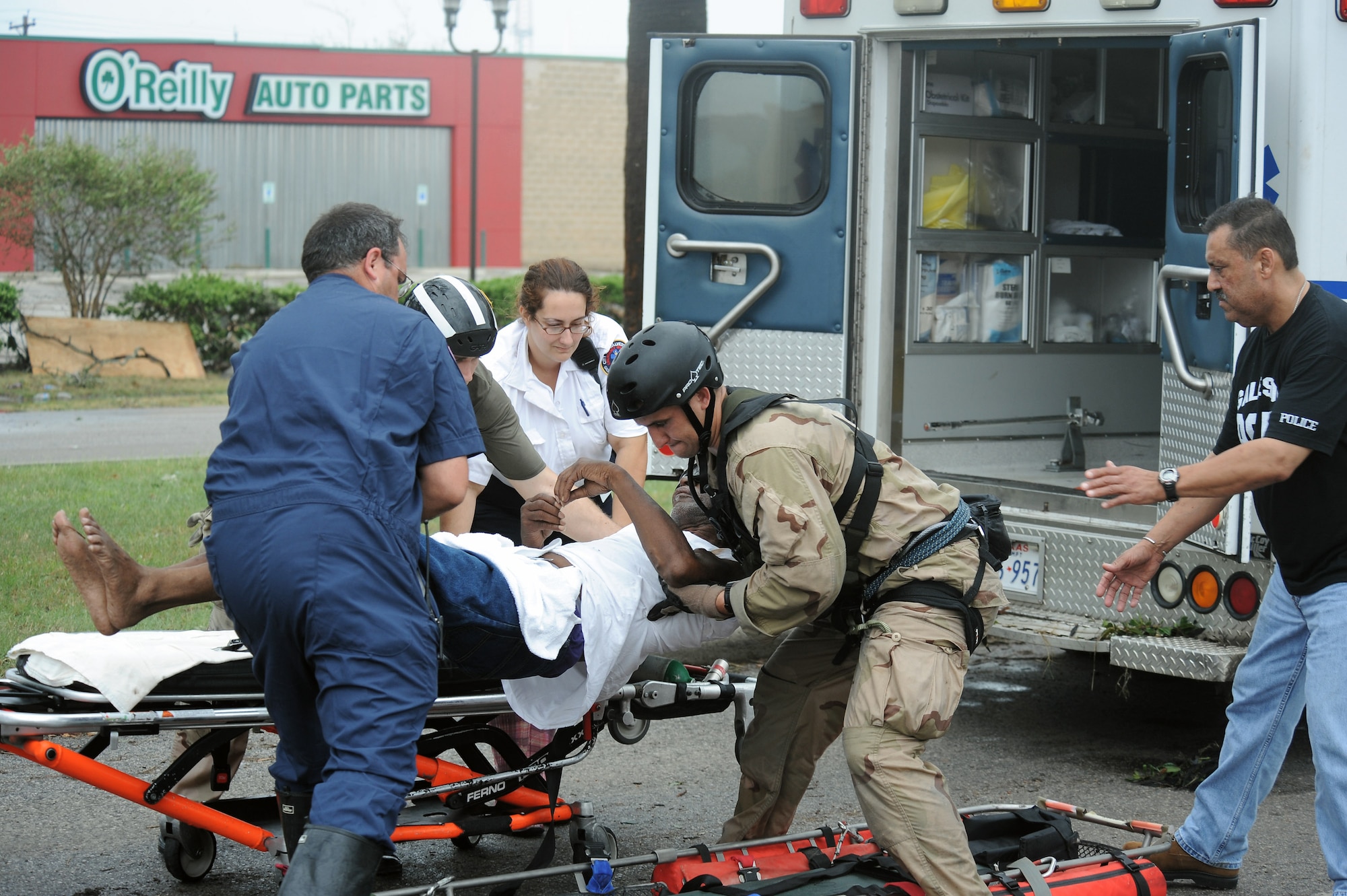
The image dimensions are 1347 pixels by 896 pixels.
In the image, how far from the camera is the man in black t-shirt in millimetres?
3623

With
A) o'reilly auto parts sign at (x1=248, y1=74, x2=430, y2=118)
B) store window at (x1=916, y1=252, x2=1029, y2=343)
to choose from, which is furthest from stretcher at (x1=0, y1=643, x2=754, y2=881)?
o'reilly auto parts sign at (x1=248, y1=74, x2=430, y2=118)

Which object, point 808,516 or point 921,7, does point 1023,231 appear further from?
point 808,516

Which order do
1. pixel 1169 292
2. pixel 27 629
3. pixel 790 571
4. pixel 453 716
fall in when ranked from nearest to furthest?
pixel 790 571, pixel 453 716, pixel 1169 292, pixel 27 629

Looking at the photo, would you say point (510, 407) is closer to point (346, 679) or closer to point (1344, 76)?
point (346, 679)

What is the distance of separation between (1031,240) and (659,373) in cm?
457

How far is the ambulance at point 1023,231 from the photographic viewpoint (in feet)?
16.6

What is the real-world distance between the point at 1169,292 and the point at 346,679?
12.3 feet

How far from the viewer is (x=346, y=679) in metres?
3.05

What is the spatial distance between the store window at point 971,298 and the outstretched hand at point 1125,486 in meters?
3.61

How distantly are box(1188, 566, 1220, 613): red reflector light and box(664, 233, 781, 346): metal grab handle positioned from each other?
84.6 inches

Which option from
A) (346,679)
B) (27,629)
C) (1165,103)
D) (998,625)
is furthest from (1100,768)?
(27,629)

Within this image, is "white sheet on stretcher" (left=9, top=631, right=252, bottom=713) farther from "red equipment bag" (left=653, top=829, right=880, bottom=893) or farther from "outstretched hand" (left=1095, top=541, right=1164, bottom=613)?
"outstretched hand" (left=1095, top=541, right=1164, bottom=613)

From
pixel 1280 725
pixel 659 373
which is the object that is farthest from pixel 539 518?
pixel 1280 725

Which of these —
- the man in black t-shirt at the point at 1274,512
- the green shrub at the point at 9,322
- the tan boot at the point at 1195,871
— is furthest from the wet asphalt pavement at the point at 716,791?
A: the green shrub at the point at 9,322
